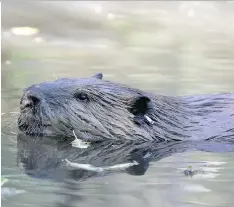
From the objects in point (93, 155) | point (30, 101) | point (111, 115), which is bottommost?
point (93, 155)

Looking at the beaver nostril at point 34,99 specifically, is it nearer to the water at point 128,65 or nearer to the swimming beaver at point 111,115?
the swimming beaver at point 111,115

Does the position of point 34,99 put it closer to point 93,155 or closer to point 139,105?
point 93,155

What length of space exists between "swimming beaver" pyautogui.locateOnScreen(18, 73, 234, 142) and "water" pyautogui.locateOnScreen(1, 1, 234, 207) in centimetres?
27

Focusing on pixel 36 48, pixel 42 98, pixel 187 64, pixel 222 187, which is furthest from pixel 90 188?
pixel 36 48

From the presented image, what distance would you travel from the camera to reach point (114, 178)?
19.3 ft

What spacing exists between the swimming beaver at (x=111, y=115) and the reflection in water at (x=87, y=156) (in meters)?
0.11

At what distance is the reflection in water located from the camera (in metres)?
5.96

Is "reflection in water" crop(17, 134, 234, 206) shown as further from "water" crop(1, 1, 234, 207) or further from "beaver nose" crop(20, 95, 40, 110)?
"beaver nose" crop(20, 95, 40, 110)

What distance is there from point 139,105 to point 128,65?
13.9 feet

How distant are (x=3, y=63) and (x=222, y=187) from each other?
616 centimetres

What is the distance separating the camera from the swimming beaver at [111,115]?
705 cm

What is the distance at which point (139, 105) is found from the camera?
7180 mm

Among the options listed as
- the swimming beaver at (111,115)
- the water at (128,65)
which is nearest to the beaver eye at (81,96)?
the swimming beaver at (111,115)

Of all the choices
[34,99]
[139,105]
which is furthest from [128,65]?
[34,99]
